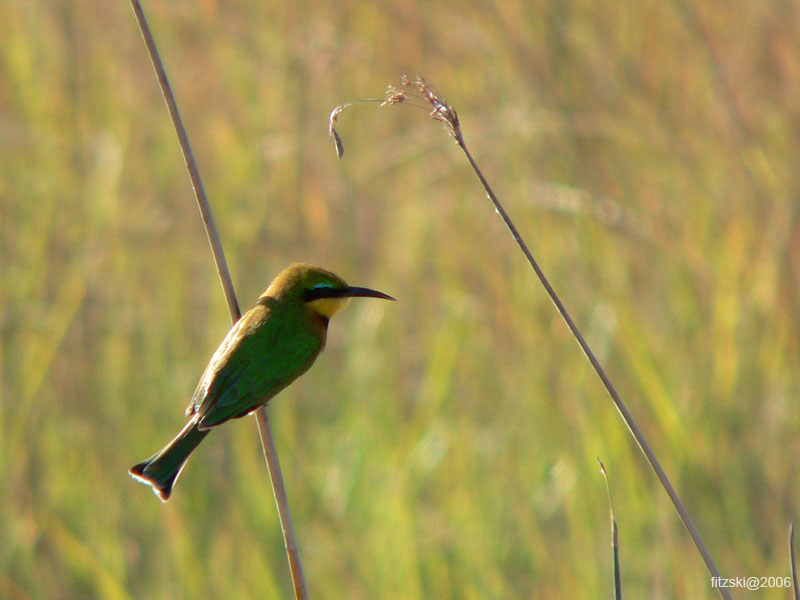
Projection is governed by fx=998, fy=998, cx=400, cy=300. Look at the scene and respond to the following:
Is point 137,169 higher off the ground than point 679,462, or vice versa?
point 137,169

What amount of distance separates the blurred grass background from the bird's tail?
2.46ft

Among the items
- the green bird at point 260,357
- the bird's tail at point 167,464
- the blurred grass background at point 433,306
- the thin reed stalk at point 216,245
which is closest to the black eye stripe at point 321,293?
the green bird at point 260,357

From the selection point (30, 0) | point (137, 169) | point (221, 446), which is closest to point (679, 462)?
point (221, 446)

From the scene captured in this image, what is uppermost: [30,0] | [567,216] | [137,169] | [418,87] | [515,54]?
[30,0]

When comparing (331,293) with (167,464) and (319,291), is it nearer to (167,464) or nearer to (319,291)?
(319,291)

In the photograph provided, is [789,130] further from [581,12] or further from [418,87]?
[418,87]

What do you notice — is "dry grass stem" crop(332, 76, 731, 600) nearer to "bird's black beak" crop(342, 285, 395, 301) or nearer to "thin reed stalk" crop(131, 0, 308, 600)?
"thin reed stalk" crop(131, 0, 308, 600)

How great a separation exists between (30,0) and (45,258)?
123 cm

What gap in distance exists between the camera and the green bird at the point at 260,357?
1.63 metres

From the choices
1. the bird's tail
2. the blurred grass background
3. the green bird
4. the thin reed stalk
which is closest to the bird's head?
the green bird

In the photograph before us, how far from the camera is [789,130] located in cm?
259

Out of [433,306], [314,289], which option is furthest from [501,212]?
[433,306]

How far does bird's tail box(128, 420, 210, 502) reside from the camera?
1.54 meters

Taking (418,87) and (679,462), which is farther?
(679,462)
